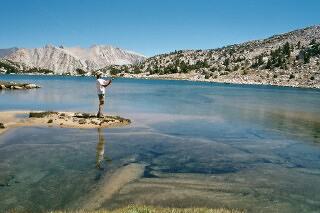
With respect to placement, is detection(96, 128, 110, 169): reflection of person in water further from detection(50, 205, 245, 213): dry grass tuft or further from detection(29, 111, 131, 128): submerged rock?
detection(50, 205, 245, 213): dry grass tuft

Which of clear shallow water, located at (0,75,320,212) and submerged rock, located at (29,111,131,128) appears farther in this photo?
submerged rock, located at (29,111,131,128)

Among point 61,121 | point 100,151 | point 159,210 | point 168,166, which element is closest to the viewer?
point 159,210

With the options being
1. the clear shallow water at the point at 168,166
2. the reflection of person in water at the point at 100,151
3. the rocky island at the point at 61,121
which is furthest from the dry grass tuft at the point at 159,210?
the rocky island at the point at 61,121

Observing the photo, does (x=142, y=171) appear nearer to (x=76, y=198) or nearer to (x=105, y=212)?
(x=76, y=198)

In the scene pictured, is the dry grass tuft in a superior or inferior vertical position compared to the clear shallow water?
superior

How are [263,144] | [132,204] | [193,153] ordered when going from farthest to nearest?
[263,144] < [193,153] < [132,204]

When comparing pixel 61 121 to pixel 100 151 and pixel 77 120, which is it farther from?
pixel 100 151

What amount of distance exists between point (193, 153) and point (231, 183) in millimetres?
4758

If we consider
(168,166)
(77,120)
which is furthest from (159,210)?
(77,120)

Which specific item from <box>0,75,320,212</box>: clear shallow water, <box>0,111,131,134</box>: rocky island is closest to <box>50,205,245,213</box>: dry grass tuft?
<box>0,75,320,212</box>: clear shallow water

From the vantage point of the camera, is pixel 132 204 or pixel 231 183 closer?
pixel 132 204

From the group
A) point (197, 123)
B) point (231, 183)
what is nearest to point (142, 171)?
point (231, 183)

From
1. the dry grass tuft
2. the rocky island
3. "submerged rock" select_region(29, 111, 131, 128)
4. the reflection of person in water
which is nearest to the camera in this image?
the dry grass tuft

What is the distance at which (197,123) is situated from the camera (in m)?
30.2
